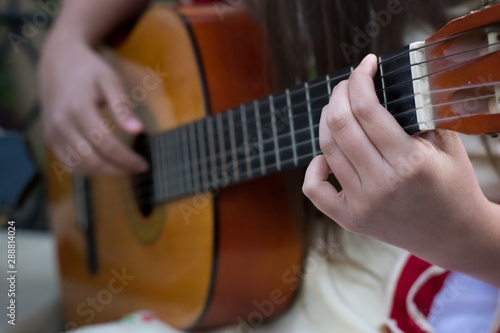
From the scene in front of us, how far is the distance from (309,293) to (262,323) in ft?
0.29

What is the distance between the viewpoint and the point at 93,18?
0.91 meters


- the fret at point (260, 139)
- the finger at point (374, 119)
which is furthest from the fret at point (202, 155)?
the finger at point (374, 119)

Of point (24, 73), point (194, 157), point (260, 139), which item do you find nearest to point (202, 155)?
point (194, 157)

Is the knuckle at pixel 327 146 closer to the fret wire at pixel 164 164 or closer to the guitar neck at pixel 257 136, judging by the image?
the guitar neck at pixel 257 136

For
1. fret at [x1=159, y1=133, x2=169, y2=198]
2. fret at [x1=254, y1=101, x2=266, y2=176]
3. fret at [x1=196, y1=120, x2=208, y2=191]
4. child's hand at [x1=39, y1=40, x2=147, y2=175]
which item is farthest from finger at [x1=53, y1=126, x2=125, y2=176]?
fret at [x1=254, y1=101, x2=266, y2=176]

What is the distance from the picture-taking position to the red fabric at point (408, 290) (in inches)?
22.2

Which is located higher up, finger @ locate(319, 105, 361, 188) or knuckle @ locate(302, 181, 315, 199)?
finger @ locate(319, 105, 361, 188)

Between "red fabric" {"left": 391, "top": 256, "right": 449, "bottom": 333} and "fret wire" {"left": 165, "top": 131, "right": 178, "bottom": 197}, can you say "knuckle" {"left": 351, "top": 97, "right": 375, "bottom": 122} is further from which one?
"fret wire" {"left": 165, "top": 131, "right": 178, "bottom": 197}

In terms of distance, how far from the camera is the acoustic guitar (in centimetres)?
51

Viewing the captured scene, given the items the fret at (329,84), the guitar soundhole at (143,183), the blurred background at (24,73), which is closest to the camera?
the fret at (329,84)

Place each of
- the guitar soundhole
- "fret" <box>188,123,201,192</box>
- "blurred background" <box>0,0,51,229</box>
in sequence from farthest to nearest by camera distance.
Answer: "blurred background" <box>0,0,51,229</box> → the guitar soundhole → "fret" <box>188,123,201,192</box>

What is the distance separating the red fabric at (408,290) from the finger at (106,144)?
1.33 feet

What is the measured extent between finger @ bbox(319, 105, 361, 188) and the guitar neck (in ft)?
0.15

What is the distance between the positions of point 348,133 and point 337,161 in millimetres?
36
